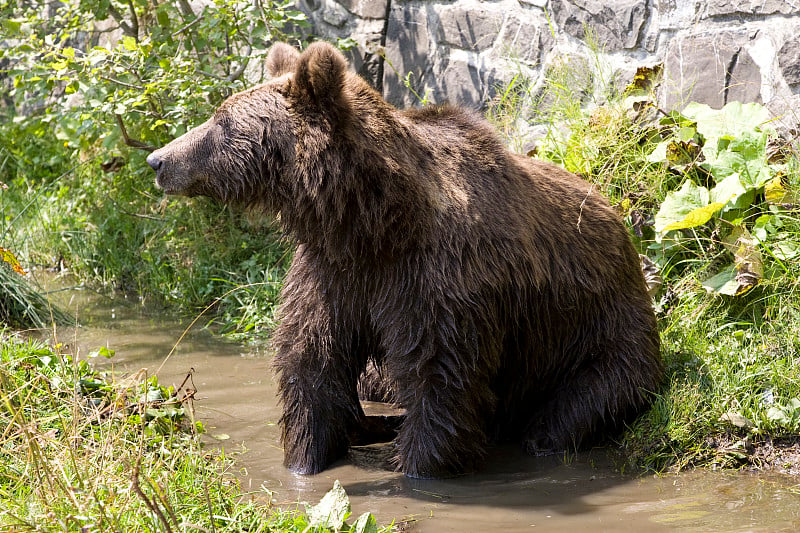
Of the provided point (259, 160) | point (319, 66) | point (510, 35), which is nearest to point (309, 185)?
point (259, 160)

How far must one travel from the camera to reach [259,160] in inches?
154

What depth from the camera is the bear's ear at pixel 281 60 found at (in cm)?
425

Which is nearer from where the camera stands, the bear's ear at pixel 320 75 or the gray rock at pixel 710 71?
the bear's ear at pixel 320 75

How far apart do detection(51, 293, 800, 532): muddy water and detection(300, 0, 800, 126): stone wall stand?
2603 mm

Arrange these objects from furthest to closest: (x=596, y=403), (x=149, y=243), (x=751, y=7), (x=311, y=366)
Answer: (x=149, y=243), (x=751, y=7), (x=596, y=403), (x=311, y=366)

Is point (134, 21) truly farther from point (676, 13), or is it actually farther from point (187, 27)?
point (676, 13)

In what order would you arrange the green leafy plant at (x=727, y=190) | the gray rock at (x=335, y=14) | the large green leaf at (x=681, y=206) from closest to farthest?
the green leafy plant at (x=727, y=190) → the large green leaf at (x=681, y=206) → the gray rock at (x=335, y=14)

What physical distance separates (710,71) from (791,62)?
48 cm

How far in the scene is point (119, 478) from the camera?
9.96 feet

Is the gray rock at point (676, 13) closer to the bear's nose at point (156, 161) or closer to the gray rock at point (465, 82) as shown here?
the gray rock at point (465, 82)

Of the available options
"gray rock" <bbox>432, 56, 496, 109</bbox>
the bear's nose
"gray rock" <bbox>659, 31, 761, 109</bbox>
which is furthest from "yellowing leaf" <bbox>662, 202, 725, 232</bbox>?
the bear's nose

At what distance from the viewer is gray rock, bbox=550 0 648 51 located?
5.98 m

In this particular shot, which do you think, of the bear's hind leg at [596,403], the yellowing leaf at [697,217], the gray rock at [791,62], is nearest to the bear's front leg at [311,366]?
the bear's hind leg at [596,403]

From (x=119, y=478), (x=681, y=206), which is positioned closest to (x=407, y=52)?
(x=681, y=206)
